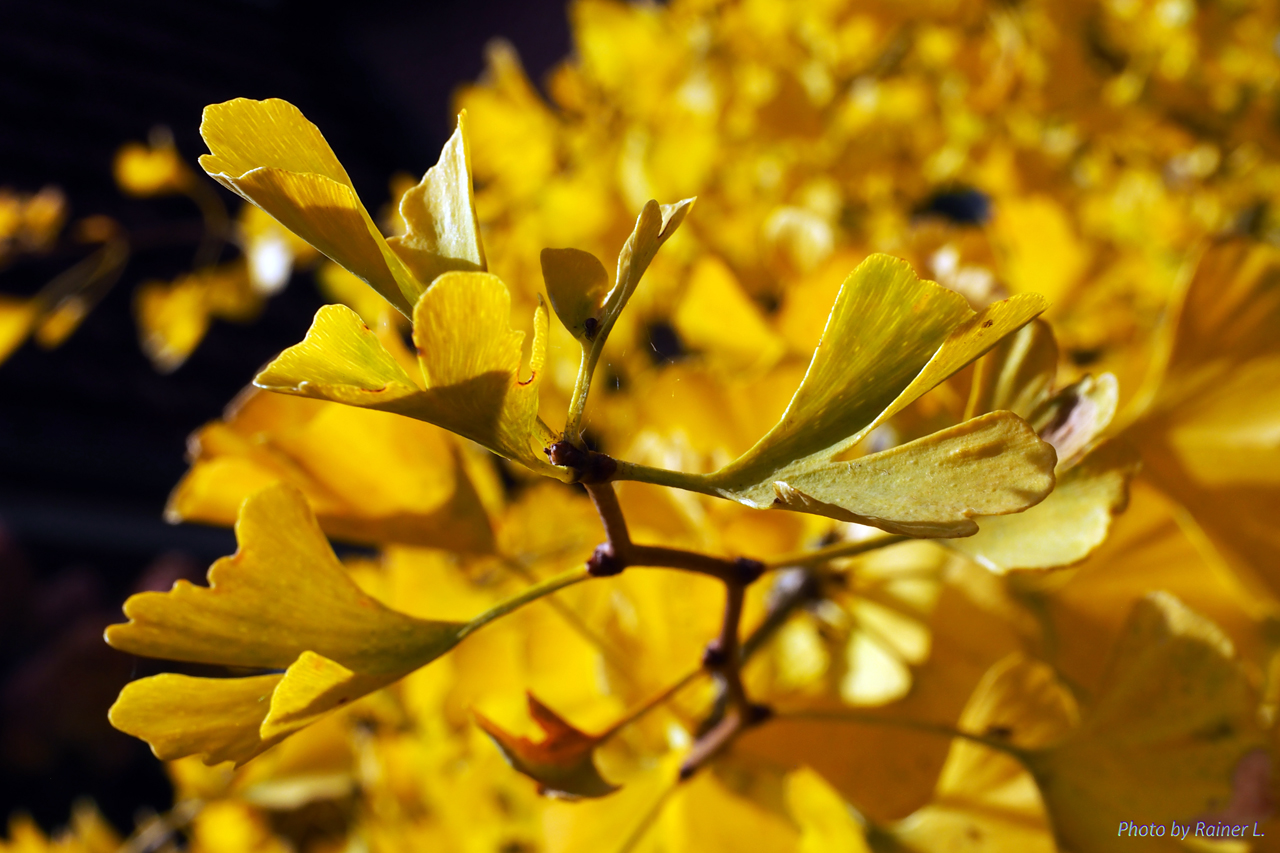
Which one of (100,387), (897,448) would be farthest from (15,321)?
(100,387)

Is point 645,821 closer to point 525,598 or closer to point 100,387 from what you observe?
point 525,598

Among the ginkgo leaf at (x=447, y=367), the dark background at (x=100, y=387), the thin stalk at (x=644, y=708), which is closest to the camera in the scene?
the ginkgo leaf at (x=447, y=367)

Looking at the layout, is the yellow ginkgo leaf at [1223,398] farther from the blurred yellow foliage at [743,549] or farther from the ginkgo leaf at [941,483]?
the ginkgo leaf at [941,483]

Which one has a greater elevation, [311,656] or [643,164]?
[643,164]

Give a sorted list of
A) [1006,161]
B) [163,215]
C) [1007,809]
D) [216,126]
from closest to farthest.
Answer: [216,126] → [1007,809] → [1006,161] → [163,215]

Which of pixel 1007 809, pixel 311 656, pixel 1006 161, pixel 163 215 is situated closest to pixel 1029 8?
pixel 1006 161

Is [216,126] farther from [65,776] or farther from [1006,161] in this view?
[65,776]

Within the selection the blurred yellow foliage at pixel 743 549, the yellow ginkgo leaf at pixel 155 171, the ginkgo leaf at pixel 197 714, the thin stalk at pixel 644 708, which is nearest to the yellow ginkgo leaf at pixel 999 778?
the blurred yellow foliage at pixel 743 549
